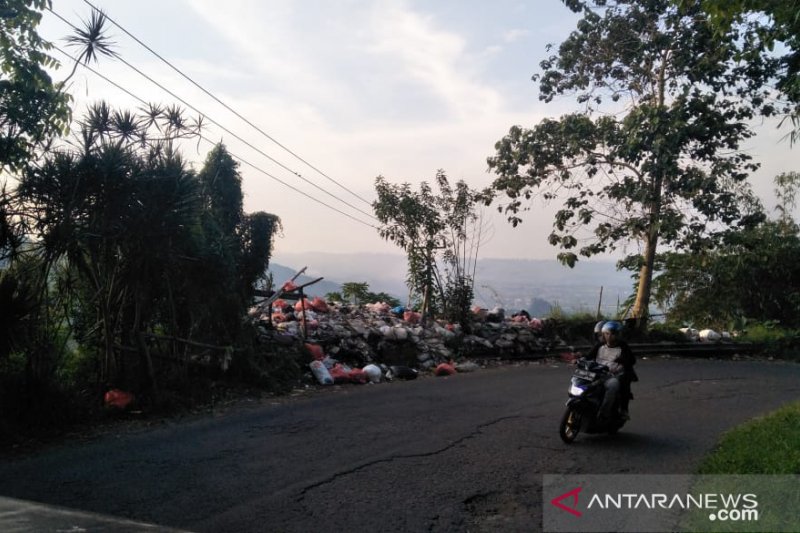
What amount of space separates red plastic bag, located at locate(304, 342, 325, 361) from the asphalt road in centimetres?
256

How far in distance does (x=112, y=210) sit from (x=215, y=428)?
133 inches

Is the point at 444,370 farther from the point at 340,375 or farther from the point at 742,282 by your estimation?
the point at 742,282

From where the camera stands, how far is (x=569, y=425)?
7652 millimetres

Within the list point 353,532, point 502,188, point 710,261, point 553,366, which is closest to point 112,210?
point 353,532

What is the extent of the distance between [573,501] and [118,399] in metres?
6.72

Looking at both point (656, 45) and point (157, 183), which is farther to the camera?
point (656, 45)

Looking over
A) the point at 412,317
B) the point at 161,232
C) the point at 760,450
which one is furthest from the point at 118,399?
the point at 412,317

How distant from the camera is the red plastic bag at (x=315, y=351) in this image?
45.5 feet

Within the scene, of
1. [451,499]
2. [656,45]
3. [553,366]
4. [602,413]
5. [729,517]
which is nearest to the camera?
[729,517]

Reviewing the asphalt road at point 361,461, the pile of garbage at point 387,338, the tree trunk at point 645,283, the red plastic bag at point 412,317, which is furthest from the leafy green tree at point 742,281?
the asphalt road at point 361,461

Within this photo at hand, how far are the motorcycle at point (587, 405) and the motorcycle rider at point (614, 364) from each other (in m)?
0.08

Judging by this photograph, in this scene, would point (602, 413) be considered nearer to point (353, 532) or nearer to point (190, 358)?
point (353, 532)

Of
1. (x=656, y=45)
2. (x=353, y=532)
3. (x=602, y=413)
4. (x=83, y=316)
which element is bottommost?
(x=353, y=532)

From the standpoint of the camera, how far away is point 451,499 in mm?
Answer: 5539
